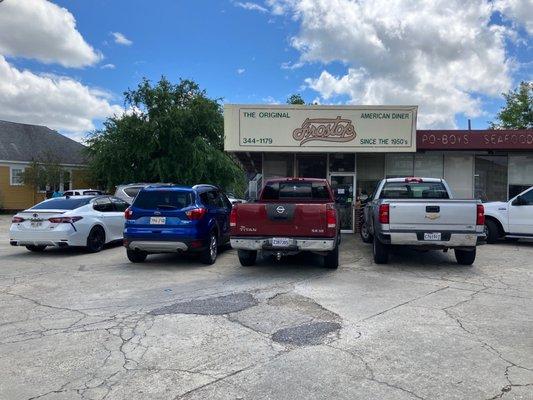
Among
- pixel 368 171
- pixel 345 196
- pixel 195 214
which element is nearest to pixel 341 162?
pixel 368 171

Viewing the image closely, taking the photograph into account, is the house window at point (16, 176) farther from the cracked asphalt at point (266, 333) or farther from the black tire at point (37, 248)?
the cracked asphalt at point (266, 333)

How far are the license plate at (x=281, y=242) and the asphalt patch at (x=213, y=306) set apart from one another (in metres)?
1.81

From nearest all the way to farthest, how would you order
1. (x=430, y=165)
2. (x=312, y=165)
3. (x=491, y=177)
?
(x=430, y=165) < (x=491, y=177) < (x=312, y=165)

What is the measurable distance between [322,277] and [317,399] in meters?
5.37

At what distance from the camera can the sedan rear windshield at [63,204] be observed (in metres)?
12.5

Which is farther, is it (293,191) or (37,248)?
(37,248)

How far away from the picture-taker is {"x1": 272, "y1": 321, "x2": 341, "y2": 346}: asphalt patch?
5.51 meters

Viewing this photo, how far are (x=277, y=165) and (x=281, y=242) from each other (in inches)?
378

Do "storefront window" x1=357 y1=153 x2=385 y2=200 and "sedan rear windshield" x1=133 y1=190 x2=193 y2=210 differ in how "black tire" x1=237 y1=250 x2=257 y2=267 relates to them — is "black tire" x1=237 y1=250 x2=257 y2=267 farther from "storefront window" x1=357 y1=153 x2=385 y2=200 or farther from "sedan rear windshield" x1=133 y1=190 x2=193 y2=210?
"storefront window" x1=357 y1=153 x2=385 y2=200

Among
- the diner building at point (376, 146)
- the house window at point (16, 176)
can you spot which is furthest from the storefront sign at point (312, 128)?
the house window at point (16, 176)

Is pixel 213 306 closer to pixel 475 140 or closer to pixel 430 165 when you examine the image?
pixel 475 140

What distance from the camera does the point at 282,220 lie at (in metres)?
9.45

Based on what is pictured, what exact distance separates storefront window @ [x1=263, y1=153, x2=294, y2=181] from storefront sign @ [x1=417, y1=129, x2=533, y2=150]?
477cm

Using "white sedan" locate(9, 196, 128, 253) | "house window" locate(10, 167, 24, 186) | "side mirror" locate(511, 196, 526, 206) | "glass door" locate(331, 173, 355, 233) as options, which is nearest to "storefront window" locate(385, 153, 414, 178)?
"glass door" locate(331, 173, 355, 233)
